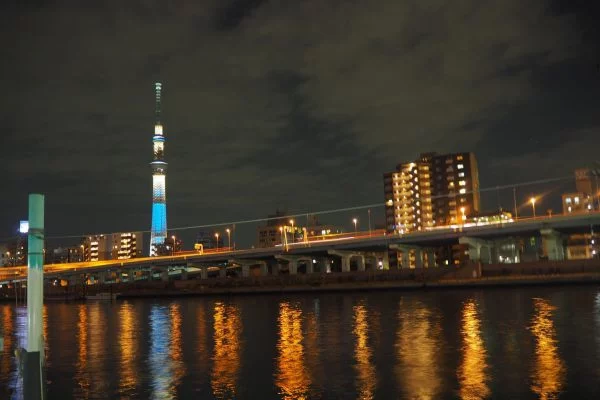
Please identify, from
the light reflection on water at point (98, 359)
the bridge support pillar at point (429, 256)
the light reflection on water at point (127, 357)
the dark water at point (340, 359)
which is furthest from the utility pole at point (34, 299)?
the bridge support pillar at point (429, 256)

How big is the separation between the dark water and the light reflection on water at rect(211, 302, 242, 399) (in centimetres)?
4

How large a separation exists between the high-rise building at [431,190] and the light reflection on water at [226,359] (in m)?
122

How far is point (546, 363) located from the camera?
17.6 m

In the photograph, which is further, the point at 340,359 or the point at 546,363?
the point at 340,359

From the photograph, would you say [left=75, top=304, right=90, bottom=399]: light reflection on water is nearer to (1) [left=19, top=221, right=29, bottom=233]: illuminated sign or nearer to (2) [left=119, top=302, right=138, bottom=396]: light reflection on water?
(2) [left=119, top=302, right=138, bottom=396]: light reflection on water

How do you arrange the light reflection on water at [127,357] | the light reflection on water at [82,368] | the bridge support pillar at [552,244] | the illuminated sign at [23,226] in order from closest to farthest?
the illuminated sign at [23,226]
the light reflection on water at [82,368]
the light reflection on water at [127,357]
the bridge support pillar at [552,244]

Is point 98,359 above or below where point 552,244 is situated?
below

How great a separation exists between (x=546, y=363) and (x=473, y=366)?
2162mm

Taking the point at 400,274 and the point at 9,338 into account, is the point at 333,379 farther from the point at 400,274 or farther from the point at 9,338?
the point at 400,274

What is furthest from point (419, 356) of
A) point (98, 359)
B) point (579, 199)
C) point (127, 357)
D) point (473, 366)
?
point (579, 199)

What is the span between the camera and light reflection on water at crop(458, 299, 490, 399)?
14.2 m

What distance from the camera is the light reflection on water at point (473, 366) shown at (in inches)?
560

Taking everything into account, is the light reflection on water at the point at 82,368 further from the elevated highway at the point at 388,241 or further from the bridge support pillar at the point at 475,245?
the elevated highway at the point at 388,241

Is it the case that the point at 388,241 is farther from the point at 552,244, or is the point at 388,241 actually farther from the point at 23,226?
the point at 23,226
